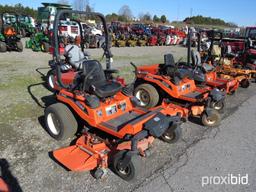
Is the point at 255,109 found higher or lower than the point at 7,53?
lower

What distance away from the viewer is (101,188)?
3.17m

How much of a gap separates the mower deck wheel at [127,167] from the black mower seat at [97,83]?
1126 mm

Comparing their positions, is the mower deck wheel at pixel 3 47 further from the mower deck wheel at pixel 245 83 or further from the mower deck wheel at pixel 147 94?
the mower deck wheel at pixel 245 83

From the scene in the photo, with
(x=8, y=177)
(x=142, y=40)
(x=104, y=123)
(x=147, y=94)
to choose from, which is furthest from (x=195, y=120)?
(x=142, y=40)

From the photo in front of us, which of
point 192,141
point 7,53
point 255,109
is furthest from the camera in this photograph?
point 7,53

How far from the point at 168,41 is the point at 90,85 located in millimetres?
20655

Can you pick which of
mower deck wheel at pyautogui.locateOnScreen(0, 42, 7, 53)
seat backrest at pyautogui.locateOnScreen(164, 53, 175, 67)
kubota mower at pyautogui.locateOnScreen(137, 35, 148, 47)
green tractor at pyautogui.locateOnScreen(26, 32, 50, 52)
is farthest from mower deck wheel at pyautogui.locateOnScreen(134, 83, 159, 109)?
kubota mower at pyautogui.locateOnScreen(137, 35, 148, 47)

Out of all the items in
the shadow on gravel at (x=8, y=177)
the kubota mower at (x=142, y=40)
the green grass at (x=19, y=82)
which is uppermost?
the kubota mower at (x=142, y=40)

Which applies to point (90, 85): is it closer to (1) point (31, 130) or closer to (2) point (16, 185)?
(1) point (31, 130)

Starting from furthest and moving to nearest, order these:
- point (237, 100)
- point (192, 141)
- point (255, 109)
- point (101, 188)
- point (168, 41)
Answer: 1. point (168, 41)
2. point (237, 100)
3. point (255, 109)
4. point (192, 141)
5. point (101, 188)

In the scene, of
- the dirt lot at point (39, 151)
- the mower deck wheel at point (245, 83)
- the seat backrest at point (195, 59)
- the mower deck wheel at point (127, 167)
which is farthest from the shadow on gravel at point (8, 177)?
the mower deck wheel at point (245, 83)

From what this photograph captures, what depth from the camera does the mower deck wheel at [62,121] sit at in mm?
4066

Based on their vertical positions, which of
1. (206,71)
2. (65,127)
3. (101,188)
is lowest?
(101,188)

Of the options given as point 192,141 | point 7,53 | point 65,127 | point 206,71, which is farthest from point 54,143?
point 7,53
